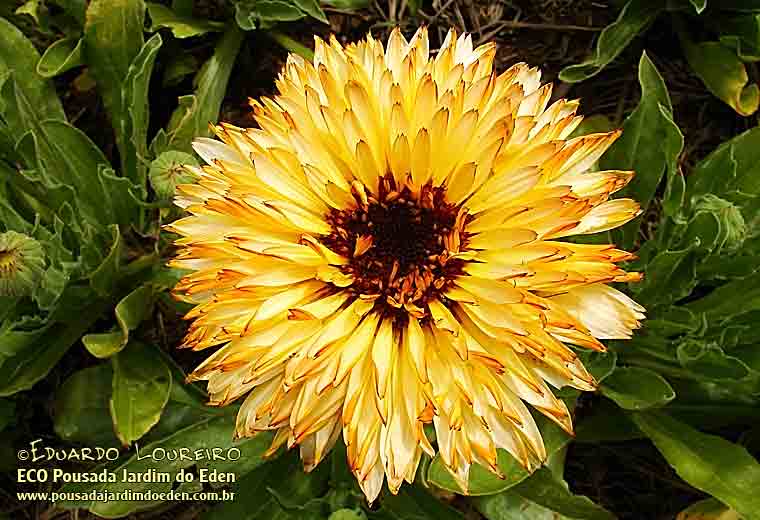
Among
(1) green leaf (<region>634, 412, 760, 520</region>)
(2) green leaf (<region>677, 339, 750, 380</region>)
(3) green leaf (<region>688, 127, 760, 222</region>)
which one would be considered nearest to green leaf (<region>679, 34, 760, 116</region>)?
(3) green leaf (<region>688, 127, 760, 222</region>)

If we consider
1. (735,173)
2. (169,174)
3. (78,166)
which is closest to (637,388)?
(735,173)

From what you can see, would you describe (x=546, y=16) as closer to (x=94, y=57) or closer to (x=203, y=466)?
(x=94, y=57)

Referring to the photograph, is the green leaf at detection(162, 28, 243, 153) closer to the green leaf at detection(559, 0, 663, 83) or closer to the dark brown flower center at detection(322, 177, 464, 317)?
the dark brown flower center at detection(322, 177, 464, 317)

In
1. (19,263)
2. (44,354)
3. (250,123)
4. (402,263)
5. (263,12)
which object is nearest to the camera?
(402,263)

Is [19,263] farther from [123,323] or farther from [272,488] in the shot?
[272,488]

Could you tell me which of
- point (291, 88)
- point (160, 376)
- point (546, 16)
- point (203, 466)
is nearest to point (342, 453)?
point (203, 466)

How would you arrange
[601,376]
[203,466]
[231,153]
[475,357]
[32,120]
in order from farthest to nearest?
[32,120]
[203,466]
[601,376]
[231,153]
[475,357]

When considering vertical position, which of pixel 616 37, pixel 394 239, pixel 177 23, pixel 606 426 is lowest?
pixel 606 426
